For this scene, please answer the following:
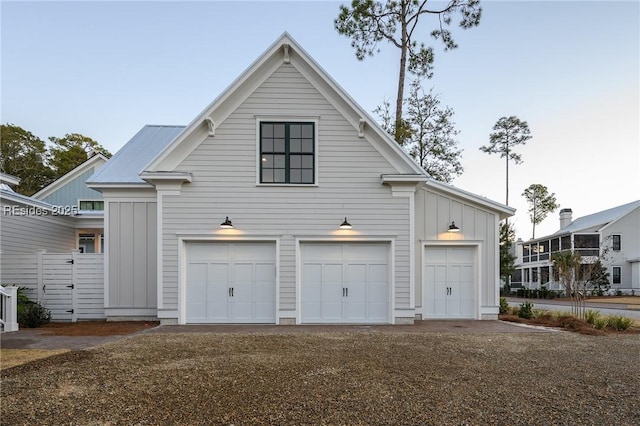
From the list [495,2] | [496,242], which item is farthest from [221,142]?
[495,2]

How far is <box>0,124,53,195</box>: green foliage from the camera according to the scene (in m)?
33.8

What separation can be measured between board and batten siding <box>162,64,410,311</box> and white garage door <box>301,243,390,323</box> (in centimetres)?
39

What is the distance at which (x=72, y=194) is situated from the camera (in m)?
20.0

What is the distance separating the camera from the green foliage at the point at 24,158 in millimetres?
33812

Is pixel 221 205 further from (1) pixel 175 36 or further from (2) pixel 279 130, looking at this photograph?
(1) pixel 175 36

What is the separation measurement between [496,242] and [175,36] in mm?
15358

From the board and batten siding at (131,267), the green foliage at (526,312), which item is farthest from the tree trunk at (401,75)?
the board and batten siding at (131,267)

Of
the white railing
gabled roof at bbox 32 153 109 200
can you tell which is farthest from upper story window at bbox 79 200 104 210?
the white railing

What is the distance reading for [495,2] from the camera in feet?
53.9

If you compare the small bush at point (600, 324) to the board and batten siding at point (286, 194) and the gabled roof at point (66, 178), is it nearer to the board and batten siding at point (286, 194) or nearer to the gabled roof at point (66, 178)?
the board and batten siding at point (286, 194)

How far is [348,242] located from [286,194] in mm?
2224

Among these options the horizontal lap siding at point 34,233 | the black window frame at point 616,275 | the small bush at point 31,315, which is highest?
the horizontal lap siding at point 34,233

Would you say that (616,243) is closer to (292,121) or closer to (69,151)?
(292,121)

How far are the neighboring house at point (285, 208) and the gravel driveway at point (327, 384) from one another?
2663 mm
